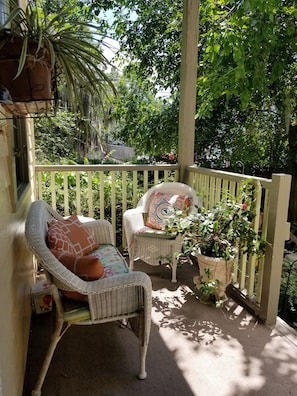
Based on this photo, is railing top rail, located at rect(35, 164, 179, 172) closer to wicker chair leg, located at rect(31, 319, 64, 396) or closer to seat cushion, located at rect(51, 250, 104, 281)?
seat cushion, located at rect(51, 250, 104, 281)

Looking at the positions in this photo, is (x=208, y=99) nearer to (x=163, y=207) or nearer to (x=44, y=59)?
(x=163, y=207)

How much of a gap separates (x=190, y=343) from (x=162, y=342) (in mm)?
188

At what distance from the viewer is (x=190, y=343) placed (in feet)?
6.91

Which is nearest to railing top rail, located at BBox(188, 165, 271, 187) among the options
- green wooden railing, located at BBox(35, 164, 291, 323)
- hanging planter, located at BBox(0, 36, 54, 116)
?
green wooden railing, located at BBox(35, 164, 291, 323)

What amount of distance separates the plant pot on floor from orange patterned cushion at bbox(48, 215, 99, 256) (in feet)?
2.89

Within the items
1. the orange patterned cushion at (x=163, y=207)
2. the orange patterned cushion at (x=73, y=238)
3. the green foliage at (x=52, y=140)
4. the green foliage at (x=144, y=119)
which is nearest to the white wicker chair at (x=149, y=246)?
the orange patterned cushion at (x=163, y=207)

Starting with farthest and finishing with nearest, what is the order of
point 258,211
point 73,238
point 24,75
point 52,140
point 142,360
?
point 52,140 < point 258,211 < point 73,238 < point 142,360 < point 24,75

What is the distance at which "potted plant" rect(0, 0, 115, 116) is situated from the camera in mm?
1189

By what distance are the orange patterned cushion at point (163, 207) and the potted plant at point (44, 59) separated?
6.20 ft

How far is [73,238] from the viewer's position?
2109 millimetres

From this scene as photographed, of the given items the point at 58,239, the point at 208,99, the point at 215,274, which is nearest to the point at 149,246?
the point at 215,274

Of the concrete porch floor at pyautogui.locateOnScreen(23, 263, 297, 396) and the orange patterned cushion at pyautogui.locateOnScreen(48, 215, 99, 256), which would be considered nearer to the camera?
the concrete porch floor at pyautogui.locateOnScreen(23, 263, 297, 396)

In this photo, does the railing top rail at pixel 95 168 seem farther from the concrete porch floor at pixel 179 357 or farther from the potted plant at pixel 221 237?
the concrete porch floor at pixel 179 357

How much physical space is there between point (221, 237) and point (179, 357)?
0.94 meters
